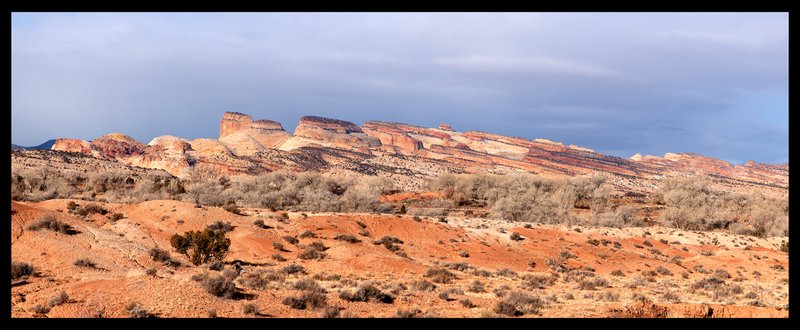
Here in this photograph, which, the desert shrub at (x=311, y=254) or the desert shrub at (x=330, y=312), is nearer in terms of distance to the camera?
the desert shrub at (x=330, y=312)

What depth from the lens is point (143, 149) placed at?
450 feet

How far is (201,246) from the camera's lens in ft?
80.1

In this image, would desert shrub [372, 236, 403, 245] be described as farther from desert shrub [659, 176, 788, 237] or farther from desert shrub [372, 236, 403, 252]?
desert shrub [659, 176, 788, 237]

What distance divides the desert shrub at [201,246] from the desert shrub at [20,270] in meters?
7.06

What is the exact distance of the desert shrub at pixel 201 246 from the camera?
24.3m

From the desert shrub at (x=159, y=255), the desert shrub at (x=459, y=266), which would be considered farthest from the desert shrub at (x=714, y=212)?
the desert shrub at (x=159, y=255)

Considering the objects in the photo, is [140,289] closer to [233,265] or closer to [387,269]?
[233,265]

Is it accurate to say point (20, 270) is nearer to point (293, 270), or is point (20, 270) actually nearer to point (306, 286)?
point (306, 286)

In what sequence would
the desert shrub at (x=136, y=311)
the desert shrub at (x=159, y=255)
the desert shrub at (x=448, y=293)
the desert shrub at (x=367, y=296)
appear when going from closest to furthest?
1. the desert shrub at (x=136, y=311)
2. the desert shrub at (x=367, y=296)
3. the desert shrub at (x=448, y=293)
4. the desert shrub at (x=159, y=255)

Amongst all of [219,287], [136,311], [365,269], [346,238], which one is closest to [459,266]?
[365,269]

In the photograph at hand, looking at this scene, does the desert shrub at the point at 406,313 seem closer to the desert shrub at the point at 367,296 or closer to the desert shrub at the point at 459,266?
the desert shrub at the point at 367,296

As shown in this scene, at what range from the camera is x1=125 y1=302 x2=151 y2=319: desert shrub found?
43.9ft

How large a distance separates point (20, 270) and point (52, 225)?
776 centimetres
